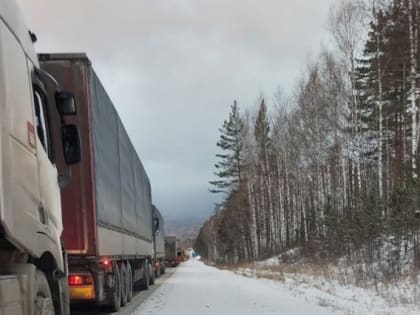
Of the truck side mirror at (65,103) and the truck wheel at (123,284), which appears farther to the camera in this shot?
the truck wheel at (123,284)

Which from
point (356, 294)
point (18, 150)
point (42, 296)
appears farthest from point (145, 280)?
point (18, 150)

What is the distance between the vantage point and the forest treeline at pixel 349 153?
2080 centimetres

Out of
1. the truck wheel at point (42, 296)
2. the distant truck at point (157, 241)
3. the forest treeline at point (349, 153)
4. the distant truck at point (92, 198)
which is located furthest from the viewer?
the distant truck at point (157, 241)

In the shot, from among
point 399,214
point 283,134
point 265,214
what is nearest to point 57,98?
point 399,214

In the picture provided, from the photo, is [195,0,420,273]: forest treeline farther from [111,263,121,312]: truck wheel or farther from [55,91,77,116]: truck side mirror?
[55,91,77,116]: truck side mirror

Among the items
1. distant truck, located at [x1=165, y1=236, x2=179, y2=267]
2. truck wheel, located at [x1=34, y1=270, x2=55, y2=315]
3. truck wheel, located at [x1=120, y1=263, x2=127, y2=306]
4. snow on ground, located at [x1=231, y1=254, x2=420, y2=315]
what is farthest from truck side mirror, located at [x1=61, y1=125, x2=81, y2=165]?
distant truck, located at [x1=165, y1=236, x2=179, y2=267]

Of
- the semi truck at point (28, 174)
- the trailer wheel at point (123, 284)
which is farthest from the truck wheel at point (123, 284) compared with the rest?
the semi truck at point (28, 174)

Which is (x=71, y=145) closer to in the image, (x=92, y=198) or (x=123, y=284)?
(x=92, y=198)

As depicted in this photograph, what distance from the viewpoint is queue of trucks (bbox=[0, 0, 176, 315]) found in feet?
15.1

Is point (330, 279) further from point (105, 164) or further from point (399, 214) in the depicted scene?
point (105, 164)

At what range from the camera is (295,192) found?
44281mm

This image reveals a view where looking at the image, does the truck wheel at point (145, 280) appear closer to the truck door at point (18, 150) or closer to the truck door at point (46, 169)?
the truck door at point (46, 169)

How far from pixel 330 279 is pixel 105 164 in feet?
37.0

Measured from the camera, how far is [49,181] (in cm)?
608
